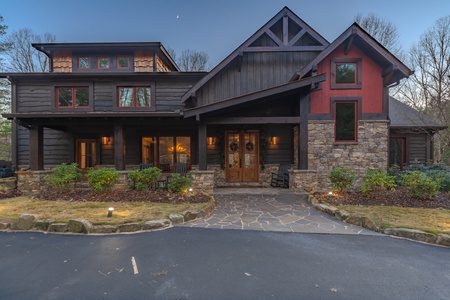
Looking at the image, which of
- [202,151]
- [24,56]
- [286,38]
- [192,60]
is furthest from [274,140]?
[24,56]

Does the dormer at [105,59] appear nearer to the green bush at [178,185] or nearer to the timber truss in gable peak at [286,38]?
the timber truss in gable peak at [286,38]

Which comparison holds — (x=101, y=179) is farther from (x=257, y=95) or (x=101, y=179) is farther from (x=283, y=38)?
(x=283, y=38)

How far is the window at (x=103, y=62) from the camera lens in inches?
433

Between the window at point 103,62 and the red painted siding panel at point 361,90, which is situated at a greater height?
the window at point 103,62

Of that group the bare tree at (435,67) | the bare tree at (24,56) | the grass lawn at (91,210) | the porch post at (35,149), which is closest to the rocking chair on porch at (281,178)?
the grass lawn at (91,210)

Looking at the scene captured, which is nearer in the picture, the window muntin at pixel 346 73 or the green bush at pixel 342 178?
the green bush at pixel 342 178

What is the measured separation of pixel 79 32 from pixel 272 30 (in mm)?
22889

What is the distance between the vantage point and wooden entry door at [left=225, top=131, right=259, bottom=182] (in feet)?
34.3

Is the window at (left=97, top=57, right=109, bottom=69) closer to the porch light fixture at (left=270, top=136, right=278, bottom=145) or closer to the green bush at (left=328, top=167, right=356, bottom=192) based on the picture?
the porch light fixture at (left=270, top=136, right=278, bottom=145)

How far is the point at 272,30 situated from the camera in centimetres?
1017

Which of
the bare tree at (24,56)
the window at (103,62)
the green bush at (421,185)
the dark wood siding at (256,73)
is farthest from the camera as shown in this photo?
the bare tree at (24,56)

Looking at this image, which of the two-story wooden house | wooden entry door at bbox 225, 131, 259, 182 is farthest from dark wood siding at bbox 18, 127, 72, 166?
wooden entry door at bbox 225, 131, 259, 182

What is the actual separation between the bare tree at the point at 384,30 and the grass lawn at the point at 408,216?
1753cm

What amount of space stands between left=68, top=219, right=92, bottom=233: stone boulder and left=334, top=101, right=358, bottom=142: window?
9.11 meters
